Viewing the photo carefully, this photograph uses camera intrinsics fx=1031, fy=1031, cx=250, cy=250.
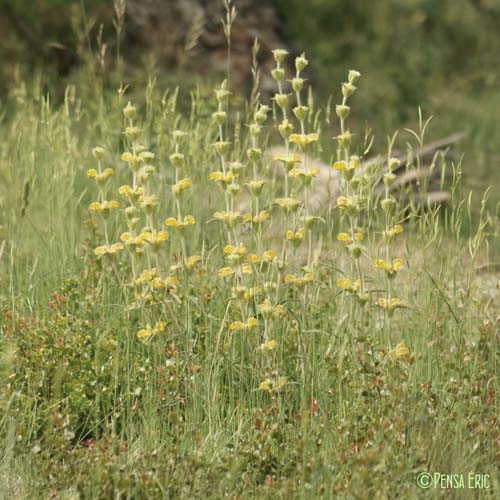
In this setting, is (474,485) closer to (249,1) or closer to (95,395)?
(95,395)

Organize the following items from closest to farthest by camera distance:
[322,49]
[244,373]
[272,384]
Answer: [272,384] → [244,373] → [322,49]

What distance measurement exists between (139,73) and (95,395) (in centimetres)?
489

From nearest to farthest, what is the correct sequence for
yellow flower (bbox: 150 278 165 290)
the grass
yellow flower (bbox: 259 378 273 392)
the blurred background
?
the grass → yellow flower (bbox: 259 378 273 392) → yellow flower (bbox: 150 278 165 290) → the blurred background

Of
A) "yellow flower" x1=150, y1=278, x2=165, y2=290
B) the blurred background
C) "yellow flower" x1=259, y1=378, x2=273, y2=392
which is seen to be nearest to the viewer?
"yellow flower" x1=259, y1=378, x2=273, y2=392

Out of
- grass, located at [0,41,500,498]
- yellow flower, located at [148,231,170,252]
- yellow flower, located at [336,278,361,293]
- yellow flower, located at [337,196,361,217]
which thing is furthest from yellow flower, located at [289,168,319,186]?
yellow flower, located at [148,231,170,252]

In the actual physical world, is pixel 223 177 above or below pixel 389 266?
above

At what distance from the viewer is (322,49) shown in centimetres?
941

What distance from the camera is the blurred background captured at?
27.2 ft

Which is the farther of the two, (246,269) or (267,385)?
(246,269)

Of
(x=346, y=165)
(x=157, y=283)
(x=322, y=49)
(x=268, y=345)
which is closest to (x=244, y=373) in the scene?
(x=268, y=345)

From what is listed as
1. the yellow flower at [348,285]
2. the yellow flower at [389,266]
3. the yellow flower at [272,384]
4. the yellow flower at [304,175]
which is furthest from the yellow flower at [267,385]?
the yellow flower at [304,175]

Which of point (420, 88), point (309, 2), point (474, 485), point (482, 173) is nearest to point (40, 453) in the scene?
point (474, 485)

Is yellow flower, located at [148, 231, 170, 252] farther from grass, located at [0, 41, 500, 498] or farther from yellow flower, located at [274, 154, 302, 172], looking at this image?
yellow flower, located at [274, 154, 302, 172]

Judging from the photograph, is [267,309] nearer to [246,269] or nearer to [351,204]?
[246,269]
